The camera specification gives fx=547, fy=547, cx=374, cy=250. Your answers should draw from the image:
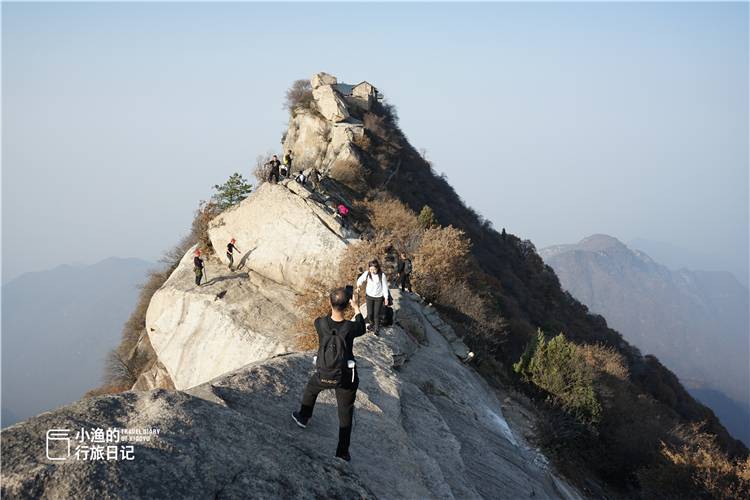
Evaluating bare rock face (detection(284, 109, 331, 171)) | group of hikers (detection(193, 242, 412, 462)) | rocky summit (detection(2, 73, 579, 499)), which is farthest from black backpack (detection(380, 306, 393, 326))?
bare rock face (detection(284, 109, 331, 171))

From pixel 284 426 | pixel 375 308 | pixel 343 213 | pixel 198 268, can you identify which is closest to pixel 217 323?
pixel 198 268

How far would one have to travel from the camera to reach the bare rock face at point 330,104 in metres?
38.8

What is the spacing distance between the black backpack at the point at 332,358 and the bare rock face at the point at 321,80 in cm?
3864

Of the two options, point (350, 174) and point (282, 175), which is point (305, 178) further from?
point (350, 174)

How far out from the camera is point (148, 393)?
5844 mm

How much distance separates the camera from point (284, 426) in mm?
6922

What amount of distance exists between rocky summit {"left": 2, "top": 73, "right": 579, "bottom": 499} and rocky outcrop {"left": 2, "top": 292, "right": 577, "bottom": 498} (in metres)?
0.02

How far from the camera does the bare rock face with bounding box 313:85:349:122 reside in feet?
127

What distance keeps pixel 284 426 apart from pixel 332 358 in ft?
4.14

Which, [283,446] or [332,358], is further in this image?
[332,358]

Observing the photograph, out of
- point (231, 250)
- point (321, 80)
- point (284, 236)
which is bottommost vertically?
point (231, 250)

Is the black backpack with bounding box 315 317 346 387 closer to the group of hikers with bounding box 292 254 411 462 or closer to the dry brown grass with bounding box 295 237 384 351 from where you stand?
the group of hikers with bounding box 292 254 411 462

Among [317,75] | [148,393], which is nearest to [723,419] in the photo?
[317,75]

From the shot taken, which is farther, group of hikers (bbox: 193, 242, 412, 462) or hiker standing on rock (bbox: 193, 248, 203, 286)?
hiker standing on rock (bbox: 193, 248, 203, 286)
